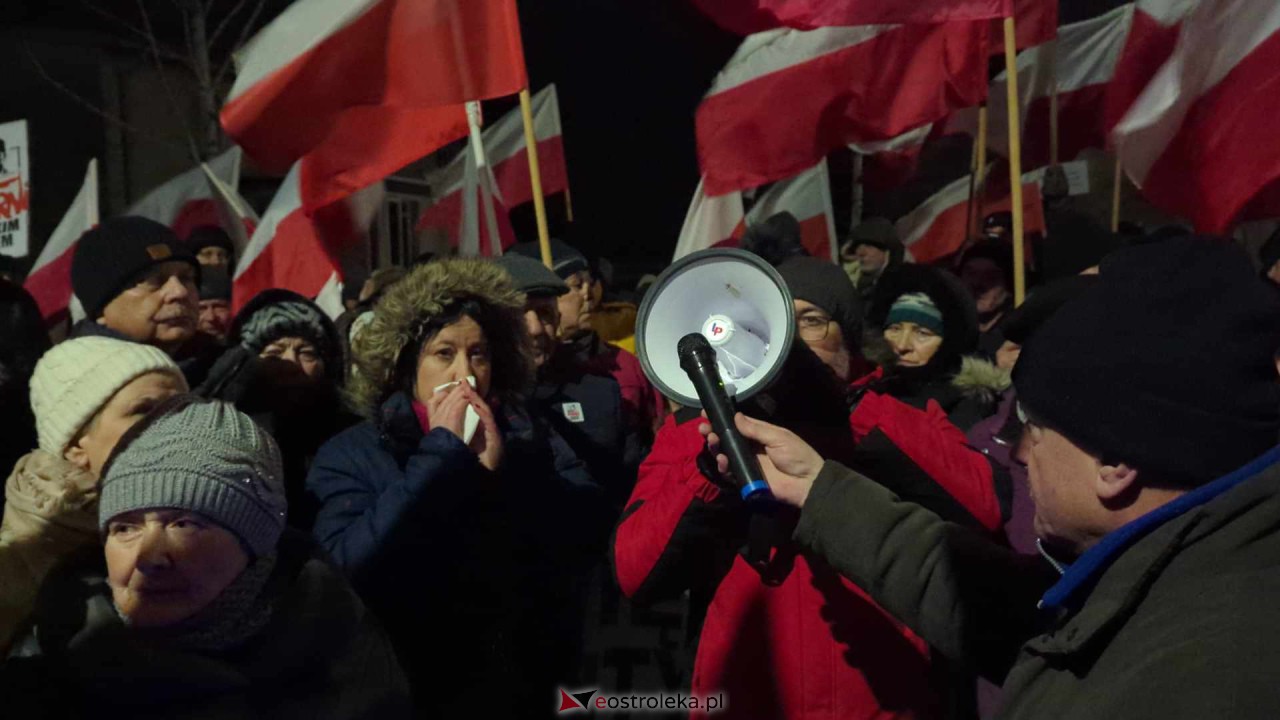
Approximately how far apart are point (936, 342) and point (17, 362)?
3111 millimetres

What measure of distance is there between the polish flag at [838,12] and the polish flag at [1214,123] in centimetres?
78

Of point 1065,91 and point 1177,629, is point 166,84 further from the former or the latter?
point 1177,629

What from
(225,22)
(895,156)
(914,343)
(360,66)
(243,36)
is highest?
(225,22)

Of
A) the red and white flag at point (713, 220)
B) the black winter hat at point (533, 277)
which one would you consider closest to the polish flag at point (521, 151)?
the red and white flag at point (713, 220)

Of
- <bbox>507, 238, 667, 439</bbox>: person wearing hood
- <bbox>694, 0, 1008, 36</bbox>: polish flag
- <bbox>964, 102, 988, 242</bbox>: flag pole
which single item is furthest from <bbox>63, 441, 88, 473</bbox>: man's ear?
<bbox>964, 102, 988, 242</bbox>: flag pole

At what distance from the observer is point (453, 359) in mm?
2932

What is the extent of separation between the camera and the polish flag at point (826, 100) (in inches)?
209

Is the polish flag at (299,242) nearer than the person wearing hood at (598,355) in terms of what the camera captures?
No

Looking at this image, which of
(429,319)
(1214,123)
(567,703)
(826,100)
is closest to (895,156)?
(826,100)

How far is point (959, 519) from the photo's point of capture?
7.55 ft

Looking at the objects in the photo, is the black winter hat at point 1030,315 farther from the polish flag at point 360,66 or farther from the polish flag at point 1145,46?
the polish flag at point 1145,46

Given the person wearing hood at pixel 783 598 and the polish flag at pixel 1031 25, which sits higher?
the polish flag at pixel 1031 25

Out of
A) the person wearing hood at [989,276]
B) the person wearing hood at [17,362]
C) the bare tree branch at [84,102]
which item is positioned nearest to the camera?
the person wearing hood at [17,362]

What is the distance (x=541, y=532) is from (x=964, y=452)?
1.11m
